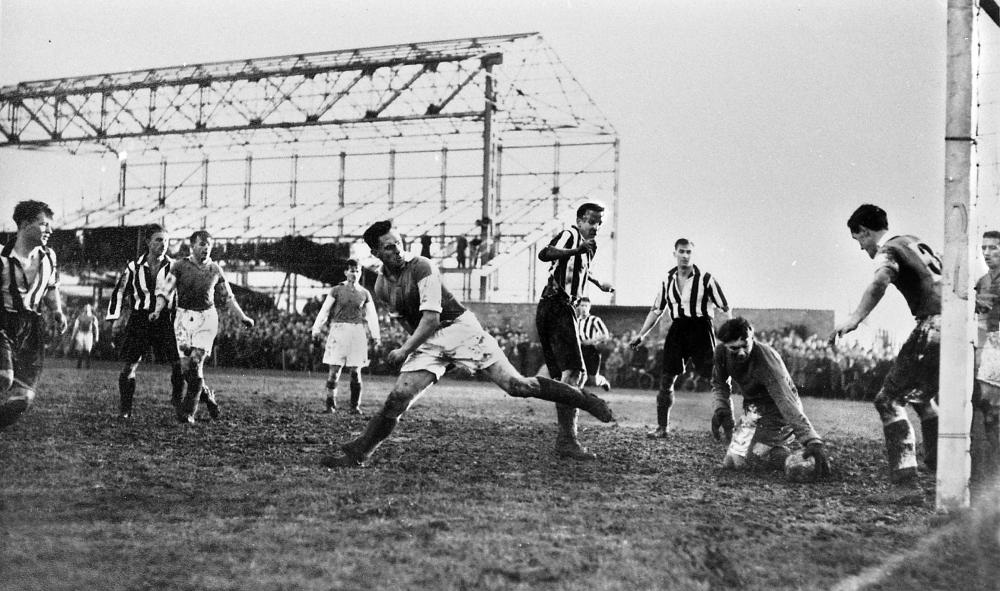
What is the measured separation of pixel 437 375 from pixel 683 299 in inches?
136

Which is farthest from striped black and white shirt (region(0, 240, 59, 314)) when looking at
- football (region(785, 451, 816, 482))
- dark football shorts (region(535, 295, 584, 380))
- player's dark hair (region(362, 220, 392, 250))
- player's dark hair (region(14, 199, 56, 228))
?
football (region(785, 451, 816, 482))

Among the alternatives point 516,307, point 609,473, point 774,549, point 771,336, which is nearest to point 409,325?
point 609,473

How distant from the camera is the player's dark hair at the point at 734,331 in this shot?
6016 millimetres

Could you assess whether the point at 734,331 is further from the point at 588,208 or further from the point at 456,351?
the point at 456,351

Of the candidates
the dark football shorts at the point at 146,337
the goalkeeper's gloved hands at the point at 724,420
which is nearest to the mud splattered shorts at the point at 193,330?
the dark football shorts at the point at 146,337

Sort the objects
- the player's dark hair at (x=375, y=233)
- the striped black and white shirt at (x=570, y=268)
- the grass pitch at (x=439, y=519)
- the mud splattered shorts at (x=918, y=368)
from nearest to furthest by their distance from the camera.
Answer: the grass pitch at (x=439, y=519) → the mud splattered shorts at (x=918, y=368) → the player's dark hair at (x=375, y=233) → the striped black and white shirt at (x=570, y=268)

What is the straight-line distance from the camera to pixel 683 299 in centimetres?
815

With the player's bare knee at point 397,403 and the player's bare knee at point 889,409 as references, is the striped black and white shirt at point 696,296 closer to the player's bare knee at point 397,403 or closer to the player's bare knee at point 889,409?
the player's bare knee at point 889,409

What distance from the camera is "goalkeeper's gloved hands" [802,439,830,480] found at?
5.62 m

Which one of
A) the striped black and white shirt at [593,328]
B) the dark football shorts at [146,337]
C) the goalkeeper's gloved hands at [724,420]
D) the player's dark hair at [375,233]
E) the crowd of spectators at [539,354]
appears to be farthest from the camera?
the crowd of spectators at [539,354]

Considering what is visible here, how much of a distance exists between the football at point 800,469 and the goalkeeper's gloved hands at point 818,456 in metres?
0.03

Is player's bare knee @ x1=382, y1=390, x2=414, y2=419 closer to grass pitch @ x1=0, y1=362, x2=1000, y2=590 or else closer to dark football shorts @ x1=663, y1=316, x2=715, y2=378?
grass pitch @ x1=0, y1=362, x2=1000, y2=590

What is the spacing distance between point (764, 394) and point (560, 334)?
5.40 feet

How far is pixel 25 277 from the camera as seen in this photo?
20.4 ft
